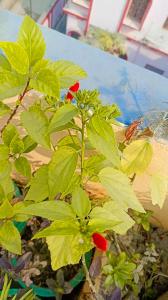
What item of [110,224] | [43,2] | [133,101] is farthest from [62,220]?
[43,2]

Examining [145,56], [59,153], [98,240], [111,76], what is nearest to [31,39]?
[59,153]

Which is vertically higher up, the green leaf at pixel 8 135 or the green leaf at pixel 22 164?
the green leaf at pixel 8 135

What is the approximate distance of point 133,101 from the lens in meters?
0.78

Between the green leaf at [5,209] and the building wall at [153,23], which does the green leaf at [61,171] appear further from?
the building wall at [153,23]

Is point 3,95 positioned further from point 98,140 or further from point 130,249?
point 130,249

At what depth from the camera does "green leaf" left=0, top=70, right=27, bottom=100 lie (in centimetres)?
38

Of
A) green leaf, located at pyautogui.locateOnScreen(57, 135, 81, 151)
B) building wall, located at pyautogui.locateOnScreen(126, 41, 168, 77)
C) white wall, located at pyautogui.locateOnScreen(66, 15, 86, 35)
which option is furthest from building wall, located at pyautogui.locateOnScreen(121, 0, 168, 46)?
green leaf, located at pyautogui.locateOnScreen(57, 135, 81, 151)

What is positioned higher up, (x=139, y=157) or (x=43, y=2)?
(x=139, y=157)

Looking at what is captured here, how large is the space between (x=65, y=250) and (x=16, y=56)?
24 cm

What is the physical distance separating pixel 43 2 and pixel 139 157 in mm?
5345

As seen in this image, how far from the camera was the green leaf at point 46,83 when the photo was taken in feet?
1.25

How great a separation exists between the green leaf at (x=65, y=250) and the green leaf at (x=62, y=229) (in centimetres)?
2

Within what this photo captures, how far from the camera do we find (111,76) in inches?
31.6

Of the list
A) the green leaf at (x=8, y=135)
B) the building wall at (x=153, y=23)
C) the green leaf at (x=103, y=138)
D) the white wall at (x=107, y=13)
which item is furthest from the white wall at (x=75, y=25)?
the green leaf at (x=103, y=138)
